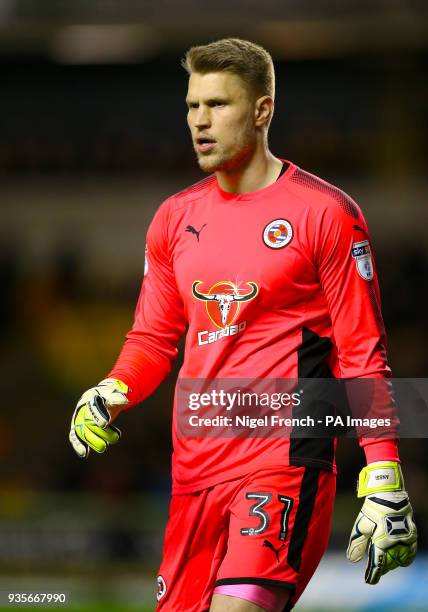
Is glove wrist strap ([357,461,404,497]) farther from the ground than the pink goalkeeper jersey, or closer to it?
closer to it

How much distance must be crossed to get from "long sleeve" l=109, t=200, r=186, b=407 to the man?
0.05m

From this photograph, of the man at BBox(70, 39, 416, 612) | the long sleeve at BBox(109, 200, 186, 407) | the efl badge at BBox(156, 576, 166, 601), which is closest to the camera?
the man at BBox(70, 39, 416, 612)

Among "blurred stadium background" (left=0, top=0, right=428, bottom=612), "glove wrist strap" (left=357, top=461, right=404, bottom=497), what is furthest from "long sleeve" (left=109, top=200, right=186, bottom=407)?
"blurred stadium background" (left=0, top=0, right=428, bottom=612)

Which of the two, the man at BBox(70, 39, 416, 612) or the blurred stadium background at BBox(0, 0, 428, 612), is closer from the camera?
the man at BBox(70, 39, 416, 612)

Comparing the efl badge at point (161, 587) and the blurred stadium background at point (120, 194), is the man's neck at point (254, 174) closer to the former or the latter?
the efl badge at point (161, 587)

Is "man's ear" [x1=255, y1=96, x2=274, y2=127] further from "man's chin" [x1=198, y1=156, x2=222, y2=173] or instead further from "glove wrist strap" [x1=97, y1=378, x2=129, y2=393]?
"glove wrist strap" [x1=97, y1=378, x2=129, y2=393]

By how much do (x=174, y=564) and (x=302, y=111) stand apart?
9660 millimetres

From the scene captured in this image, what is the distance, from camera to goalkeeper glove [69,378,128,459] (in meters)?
3.77

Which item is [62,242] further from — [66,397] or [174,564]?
[174,564]

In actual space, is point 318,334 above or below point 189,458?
above

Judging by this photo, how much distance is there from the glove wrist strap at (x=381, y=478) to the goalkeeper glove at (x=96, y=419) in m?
0.80

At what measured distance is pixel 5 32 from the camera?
11820 mm

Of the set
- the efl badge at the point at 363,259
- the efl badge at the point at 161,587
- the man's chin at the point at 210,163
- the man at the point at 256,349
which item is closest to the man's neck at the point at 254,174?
the man at the point at 256,349

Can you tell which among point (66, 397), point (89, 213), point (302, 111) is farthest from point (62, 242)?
point (302, 111)
